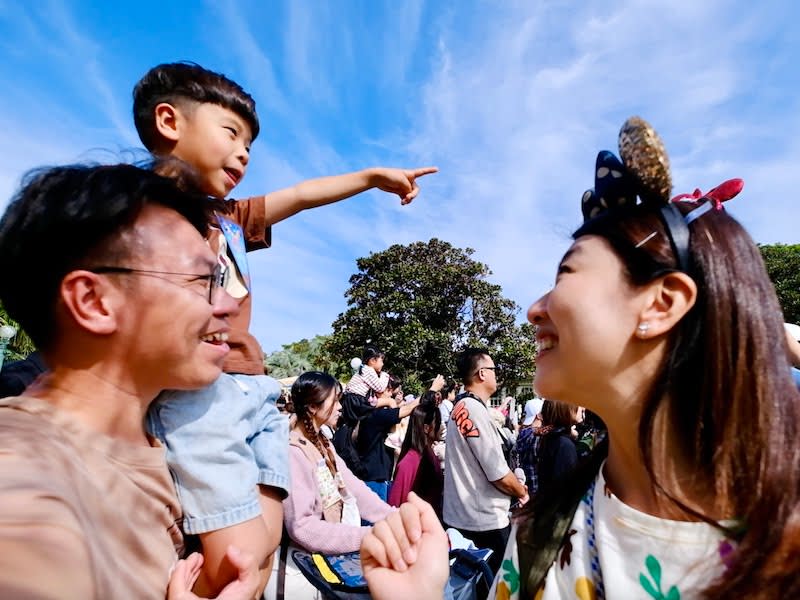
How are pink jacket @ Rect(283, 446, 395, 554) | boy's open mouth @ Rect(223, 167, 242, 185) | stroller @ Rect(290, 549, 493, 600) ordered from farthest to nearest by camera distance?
pink jacket @ Rect(283, 446, 395, 554) → stroller @ Rect(290, 549, 493, 600) → boy's open mouth @ Rect(223, 167, 242, 185)

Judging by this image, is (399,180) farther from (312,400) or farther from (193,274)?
(312,400)

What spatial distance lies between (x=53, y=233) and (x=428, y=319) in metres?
25.7

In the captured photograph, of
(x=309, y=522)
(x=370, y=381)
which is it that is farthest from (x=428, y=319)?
(x=309, y=522)

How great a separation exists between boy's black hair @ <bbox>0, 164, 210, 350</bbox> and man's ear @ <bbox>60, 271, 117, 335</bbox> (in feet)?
0.11

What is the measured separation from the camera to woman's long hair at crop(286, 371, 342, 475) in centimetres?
355

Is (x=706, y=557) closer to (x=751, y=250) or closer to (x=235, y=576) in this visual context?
(x=751, y=250)

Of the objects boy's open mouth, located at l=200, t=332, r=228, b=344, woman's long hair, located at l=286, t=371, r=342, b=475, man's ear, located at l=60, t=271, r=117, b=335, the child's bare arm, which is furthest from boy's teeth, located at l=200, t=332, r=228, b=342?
woman's long hair, located at l=286, t=371, r=342, b=475

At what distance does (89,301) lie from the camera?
1.21 meters

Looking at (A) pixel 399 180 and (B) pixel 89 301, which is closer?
(B) pixel 89 301

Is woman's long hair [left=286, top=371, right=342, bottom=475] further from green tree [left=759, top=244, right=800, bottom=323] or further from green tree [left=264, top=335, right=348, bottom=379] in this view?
green tree [left=759, top=244, right=800, bottom=323]

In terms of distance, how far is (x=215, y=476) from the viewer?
1.36 m

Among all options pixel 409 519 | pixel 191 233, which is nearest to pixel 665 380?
pixel 409 519

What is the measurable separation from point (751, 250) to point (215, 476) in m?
1.53

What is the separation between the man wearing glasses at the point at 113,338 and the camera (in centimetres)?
109
